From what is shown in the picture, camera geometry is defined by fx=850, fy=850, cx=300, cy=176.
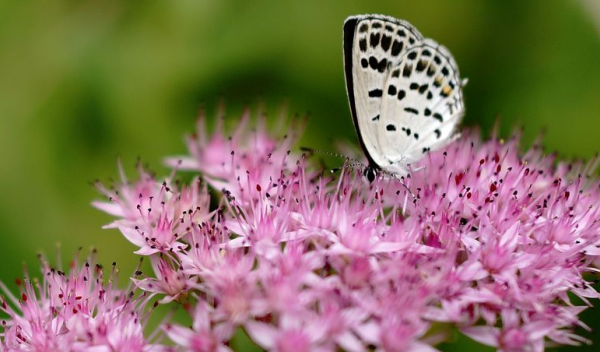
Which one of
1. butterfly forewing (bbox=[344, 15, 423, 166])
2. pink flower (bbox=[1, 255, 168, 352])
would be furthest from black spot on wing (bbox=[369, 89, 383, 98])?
pink flower (bbox=[1, 255, 168, 352])

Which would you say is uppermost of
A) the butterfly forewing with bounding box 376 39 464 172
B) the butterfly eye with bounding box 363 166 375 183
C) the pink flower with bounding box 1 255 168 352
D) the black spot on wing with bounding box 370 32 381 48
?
the black spot on wing with bounding box 370 32 381 48

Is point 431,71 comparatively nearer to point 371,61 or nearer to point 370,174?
point 371,61

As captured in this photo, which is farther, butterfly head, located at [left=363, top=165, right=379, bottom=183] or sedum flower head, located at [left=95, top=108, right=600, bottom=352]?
butterfly head, located at [left=363, top=165, right=379, bottom=183]

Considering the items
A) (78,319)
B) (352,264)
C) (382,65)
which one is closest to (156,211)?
(78,319)

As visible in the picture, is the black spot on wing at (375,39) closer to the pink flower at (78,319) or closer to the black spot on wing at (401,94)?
the black spot on wing at (401,94)

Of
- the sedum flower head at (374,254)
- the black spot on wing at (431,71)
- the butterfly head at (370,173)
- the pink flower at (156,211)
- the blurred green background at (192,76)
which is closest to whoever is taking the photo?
the sedum flower head at (374,254)

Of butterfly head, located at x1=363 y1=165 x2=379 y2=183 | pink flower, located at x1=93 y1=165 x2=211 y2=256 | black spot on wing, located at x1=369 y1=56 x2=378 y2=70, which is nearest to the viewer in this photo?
pink flower, located at x1=93 y1=165 x2=211 y2=256

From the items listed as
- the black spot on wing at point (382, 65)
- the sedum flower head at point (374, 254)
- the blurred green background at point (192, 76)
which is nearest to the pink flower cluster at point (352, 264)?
the sedum flower head at point (374, 254)

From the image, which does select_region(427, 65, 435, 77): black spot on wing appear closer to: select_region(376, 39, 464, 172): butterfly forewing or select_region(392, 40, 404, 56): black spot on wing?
select_region(376, 39, 464, 172): butterfly forewing
